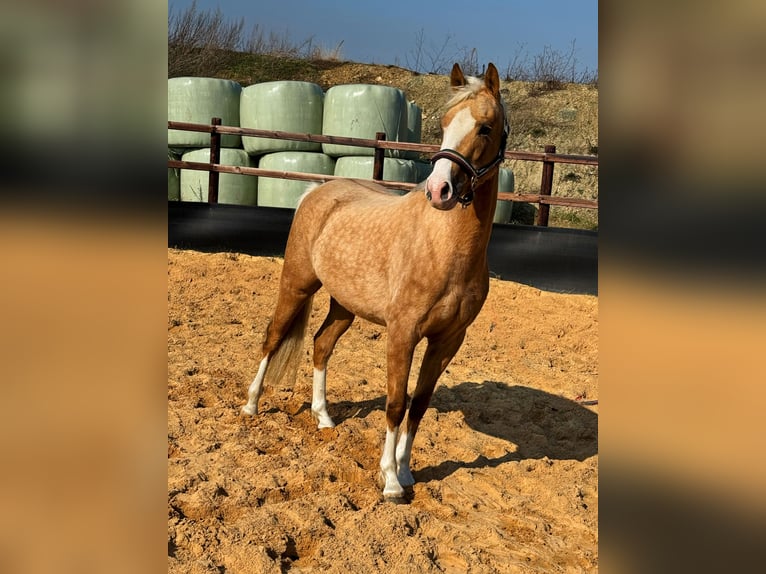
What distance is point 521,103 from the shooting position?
63.7 ft

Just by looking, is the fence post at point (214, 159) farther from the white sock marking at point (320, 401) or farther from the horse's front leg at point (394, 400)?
the horse's front leg at point (394, 400)

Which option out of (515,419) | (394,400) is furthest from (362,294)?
(515,419)

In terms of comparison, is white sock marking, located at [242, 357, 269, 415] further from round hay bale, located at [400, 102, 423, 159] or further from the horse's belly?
round hay bale, located at [400, 102, 423, 159]

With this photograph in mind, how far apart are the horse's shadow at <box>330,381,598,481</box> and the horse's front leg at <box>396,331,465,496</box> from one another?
175 millimetres

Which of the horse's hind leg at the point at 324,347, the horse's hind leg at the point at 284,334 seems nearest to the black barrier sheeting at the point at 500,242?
the horse's hind leg at the point at 284,334

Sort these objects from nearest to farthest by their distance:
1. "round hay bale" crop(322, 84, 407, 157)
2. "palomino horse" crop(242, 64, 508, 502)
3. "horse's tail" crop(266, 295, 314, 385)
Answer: "palomino horse" crop(242, 64, 508, 502) < "horse's tail" crop(266, 295, 314, 385) < "round hay bale" crop(322, 84, 407, 157)

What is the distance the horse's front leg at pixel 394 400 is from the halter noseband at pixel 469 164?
827mm

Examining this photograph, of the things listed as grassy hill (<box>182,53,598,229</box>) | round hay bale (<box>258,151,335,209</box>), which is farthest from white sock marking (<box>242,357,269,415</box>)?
grassy hill (<box>182,53,598,229</box>)

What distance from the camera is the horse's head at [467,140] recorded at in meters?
3.02

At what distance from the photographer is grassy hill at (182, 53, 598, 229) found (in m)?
17.3
